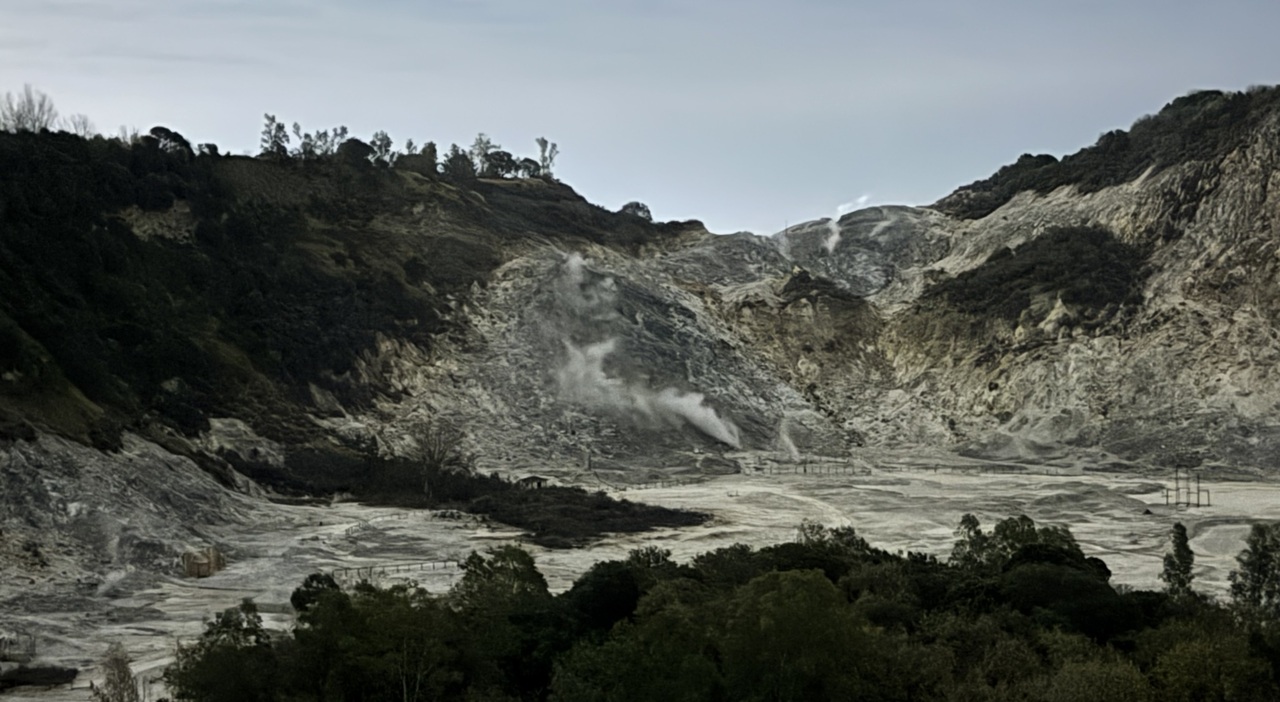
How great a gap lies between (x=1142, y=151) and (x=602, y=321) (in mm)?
42202

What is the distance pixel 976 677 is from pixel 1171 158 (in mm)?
79838

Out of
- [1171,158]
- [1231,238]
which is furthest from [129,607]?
[1171,158]

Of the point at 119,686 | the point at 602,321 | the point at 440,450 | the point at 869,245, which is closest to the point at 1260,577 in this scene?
the point at 119,686

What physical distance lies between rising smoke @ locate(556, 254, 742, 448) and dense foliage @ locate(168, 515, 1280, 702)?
51.6 meters

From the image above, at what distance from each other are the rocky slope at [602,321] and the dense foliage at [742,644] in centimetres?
2800

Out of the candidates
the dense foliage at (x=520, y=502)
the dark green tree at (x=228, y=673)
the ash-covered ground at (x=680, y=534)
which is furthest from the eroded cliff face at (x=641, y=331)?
the dark green tree at (x=228, y=673)

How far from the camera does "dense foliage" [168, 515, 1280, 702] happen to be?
925 inches

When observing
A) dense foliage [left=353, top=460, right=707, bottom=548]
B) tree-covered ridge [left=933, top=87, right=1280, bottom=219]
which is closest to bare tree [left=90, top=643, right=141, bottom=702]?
dense foliage [left=353, top=460, right=707, bottom=548]

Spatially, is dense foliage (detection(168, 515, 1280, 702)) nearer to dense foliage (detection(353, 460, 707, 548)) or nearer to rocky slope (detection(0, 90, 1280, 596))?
dense foliage (detection(353, 460, 707, 548))

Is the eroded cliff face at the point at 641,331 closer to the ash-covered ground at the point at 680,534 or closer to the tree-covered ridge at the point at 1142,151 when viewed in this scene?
the tree-covered ridge at the point at 1142,151

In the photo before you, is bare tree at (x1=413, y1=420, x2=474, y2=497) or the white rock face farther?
the white rock face

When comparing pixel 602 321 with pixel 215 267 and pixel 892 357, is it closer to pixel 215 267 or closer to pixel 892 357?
pixel 892 357

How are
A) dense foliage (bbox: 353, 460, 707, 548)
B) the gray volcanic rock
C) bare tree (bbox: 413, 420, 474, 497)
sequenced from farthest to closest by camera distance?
1. the gray volcanic rock
2. bare tree (bbox: 413, 420, 474, 497)
3. dense foliage (bbox: 353, 460, 707, 548)

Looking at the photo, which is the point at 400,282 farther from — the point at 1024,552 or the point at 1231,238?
the point at 1024,552
